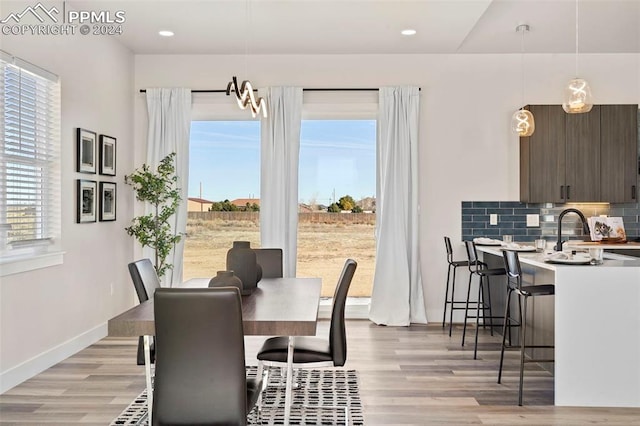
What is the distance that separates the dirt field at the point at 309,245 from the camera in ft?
21.2

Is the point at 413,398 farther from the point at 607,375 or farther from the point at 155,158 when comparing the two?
the point at 155,158

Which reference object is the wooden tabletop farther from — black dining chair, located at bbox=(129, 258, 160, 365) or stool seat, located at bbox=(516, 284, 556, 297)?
stool seat, located at bbox=(516, 284, 556, 297)

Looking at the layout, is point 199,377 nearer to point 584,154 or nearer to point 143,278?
point 143,278

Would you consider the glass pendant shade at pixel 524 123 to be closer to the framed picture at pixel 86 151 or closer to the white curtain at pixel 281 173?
the white curtain at pixel 281 173

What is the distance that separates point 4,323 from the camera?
3832 millimetres

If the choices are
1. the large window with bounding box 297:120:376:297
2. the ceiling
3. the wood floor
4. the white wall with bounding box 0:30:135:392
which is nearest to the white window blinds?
the white wall with bounding box 0:30:135:392

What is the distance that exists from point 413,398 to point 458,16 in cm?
328

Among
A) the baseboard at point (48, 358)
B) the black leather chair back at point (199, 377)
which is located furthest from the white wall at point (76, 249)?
the black leather chair back at point (199, 377)

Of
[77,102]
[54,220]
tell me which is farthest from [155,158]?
[54,220]

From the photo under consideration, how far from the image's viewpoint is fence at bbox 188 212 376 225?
645 cm

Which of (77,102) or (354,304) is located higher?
(77,102)

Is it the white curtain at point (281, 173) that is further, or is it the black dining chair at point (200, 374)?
the white curtain at point (281, 173)

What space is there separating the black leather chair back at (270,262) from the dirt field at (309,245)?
2078mm

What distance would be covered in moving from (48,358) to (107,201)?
1691mm
